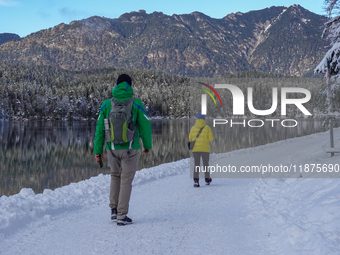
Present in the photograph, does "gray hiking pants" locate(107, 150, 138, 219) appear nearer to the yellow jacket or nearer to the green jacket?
the green jacket

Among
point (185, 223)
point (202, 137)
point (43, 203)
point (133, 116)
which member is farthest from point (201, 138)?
point (43, 203)

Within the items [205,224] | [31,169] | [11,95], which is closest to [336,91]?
[205,224]

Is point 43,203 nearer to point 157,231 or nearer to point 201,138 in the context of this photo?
point 157,231

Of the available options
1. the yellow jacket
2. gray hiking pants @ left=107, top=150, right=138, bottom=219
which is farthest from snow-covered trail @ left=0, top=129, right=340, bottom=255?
the yellow jacket

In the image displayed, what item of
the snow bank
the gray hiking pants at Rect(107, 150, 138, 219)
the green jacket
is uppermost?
the green jacket

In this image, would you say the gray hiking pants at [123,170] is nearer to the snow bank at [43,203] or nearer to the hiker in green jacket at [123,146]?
the hiker in green jacket at [123,146]

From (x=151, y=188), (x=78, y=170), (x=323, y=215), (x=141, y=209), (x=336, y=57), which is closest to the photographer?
(x=323, y=215)

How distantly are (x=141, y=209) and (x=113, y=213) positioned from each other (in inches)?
42.8

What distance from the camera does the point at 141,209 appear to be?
632 centimetres

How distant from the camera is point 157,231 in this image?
4.80 metres

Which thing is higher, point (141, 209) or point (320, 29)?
point (320, 29)

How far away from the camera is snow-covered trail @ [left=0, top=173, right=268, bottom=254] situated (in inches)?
162

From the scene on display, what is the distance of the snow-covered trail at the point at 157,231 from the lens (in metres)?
4.12

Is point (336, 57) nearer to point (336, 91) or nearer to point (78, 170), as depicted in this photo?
point (336, 91)
